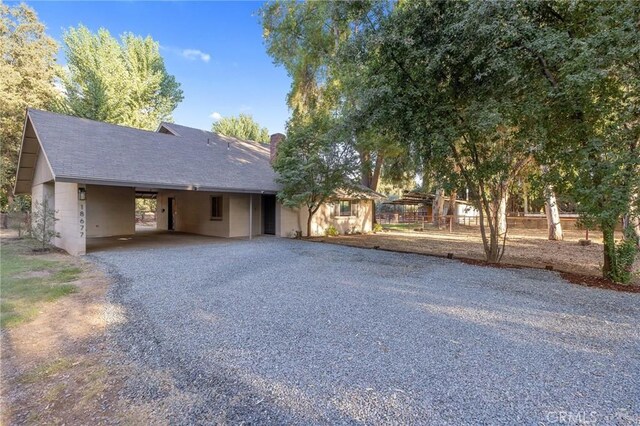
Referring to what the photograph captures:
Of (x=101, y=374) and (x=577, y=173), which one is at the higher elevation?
(x=577, y=173)

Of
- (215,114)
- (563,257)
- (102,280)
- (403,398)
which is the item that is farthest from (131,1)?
(215,114)

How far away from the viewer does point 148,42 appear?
2731 cm

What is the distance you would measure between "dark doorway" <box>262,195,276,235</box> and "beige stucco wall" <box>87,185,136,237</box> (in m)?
6.10

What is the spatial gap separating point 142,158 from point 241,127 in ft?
88.3

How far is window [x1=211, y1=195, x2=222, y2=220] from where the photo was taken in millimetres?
14569

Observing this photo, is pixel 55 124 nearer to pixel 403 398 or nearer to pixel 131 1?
pixel 131 1

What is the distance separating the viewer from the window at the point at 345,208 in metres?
17.5

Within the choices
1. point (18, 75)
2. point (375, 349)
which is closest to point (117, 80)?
point (18, 75)

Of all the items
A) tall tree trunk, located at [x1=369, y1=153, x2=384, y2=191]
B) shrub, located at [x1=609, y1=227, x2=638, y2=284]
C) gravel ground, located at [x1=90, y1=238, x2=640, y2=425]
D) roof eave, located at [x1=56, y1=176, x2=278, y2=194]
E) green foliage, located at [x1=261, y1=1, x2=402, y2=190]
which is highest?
green foliage, located at [x1=261, y1=1, x2=402, y2=190]

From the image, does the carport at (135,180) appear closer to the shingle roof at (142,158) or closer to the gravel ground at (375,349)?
the shingle roof at (142,158)

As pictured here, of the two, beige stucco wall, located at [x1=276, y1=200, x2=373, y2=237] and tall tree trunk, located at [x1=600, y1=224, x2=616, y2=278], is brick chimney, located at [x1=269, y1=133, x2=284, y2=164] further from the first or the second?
tall tree trunk, located at [x1=600, y1=224, x2=616, y2=278]

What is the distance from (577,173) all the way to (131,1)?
14831 millimetres

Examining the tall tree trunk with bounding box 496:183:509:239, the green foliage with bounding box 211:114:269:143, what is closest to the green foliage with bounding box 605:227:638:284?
the tall tree trunk with bounding box 496:183:509:239

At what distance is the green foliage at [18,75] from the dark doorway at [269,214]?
15710 mm
